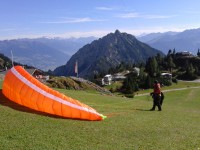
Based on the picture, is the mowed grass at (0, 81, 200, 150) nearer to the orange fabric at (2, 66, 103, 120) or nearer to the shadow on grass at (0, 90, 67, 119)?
the shadow on grass at (0, 90, 67, 119)

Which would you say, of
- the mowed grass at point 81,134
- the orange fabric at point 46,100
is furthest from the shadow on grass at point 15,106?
the orange fabric at point 46,100

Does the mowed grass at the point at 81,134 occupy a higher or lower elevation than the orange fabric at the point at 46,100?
lower

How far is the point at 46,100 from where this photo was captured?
67.0ft

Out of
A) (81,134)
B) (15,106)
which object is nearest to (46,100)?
(15,106)

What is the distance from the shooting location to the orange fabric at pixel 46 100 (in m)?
20.4

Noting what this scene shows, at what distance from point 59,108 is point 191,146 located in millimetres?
8076

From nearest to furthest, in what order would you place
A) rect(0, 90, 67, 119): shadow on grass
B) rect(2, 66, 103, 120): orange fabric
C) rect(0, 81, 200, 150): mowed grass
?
rect(0, 81, 200, 150): mowed grass, rect(2, 66, 103, 120): orange fabric, rect(0, 90, 67, 119): shadow on grass

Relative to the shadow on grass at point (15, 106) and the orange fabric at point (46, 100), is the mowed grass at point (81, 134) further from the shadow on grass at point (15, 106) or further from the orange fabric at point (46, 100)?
the orange fabric at point (46, 100)

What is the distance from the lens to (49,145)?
14805 millimetres

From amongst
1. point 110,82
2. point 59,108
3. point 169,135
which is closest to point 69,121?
point 59,108

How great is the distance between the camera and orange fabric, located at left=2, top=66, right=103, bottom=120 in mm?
20359

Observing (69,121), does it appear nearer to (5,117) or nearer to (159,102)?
(5,117)

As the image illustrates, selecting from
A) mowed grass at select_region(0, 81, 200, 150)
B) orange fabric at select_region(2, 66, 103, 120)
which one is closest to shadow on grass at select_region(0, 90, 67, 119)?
mowed grass at select_region(0, 81, 200, 150)

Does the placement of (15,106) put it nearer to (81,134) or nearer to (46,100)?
(46,100)
